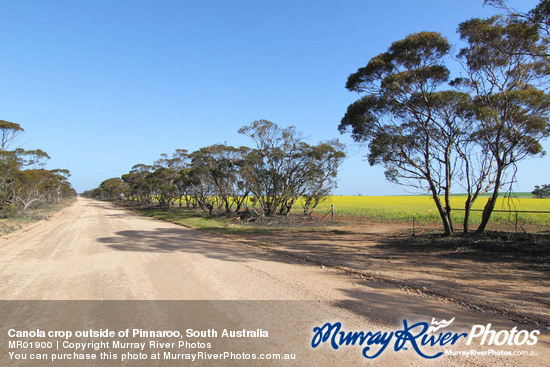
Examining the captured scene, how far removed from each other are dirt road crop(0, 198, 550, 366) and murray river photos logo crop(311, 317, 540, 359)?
0.10 metres

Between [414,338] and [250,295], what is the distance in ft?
9.74

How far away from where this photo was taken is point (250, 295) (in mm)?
5688

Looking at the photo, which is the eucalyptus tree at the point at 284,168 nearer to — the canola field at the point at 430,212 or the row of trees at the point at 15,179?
the canola field at the point at 430,212

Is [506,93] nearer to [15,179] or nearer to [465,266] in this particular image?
Result: [465,266]

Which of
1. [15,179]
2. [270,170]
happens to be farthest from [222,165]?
[15,179]

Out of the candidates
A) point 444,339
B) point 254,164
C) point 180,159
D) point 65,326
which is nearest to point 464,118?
point 444,339

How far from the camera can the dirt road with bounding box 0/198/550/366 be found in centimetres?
379

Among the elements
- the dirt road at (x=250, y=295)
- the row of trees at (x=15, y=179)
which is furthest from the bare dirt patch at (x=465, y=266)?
the row of trees at (x=15, y=179)

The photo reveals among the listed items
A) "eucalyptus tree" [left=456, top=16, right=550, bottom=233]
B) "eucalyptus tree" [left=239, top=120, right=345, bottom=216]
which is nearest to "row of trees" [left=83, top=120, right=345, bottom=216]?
"eucalyptus tree" [left=239, top=120, right=345, bottom=216]

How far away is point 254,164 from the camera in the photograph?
2711cm

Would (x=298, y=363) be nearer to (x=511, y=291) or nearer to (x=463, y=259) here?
(x=511, y=291)

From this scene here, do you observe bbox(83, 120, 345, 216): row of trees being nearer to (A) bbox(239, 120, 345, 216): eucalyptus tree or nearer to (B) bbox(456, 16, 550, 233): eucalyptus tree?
(A) bbox(239, 120, 345, 216): eucalyptus tree

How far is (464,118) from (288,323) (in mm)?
13204

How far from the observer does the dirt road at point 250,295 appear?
3.79 meters
